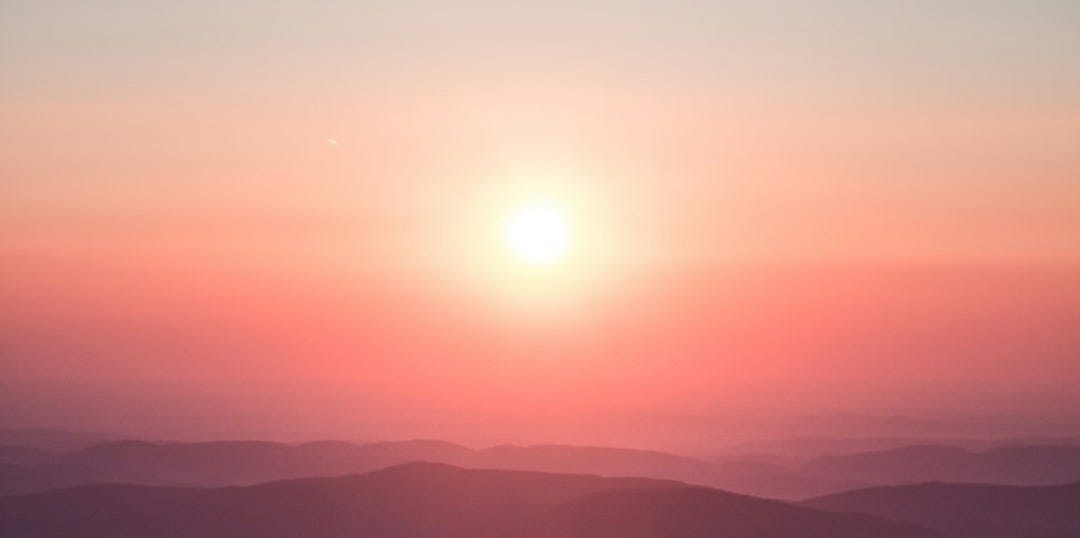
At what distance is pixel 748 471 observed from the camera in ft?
351

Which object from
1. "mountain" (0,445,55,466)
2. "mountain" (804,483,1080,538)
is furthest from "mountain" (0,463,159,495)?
"mountain" (804,483,1080,538)

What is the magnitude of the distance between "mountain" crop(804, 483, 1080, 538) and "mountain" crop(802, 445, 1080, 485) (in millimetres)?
23010

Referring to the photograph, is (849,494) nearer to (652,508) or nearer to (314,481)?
(652,508)

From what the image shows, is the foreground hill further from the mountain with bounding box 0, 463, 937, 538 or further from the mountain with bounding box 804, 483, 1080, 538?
the mountain with bounding box 804, 483, 1080, 538

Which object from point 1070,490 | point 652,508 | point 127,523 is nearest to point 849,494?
point 1070,490

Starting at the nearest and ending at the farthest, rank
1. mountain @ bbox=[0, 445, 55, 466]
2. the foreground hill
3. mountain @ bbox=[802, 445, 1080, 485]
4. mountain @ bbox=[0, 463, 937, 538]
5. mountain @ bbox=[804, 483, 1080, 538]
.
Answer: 1. mountain @ bbox=[0, 463, 937, 538]
2. mountain @ bbox=[804, 483, 1080, 538]
3. the foreground hill
4. mountain @ bbox=[0, 445, 55, 466]
5. mountain @ bbox=[802, 445, 1080, 485]

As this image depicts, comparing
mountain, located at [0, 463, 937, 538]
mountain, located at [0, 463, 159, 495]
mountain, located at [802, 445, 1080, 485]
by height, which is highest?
mountain, located at [802, 445, 1080, 485]

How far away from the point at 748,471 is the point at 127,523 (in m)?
58.1

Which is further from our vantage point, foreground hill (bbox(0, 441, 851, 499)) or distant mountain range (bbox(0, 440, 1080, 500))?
distant mountain range (bbox(0, 440, 1080, 500))

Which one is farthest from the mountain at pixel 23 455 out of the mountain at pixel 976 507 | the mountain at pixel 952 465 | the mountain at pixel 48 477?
the mountain at pixel 952 465

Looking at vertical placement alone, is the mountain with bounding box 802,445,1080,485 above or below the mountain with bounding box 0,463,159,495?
above

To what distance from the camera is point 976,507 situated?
66.4m

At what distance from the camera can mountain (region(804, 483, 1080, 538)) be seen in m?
63.4

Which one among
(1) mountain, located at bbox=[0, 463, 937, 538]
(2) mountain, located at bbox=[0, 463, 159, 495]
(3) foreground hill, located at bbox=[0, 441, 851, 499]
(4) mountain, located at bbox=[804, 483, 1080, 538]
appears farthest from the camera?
(3) foreground hill, located at bbox=[0, 441, 851, 499]
